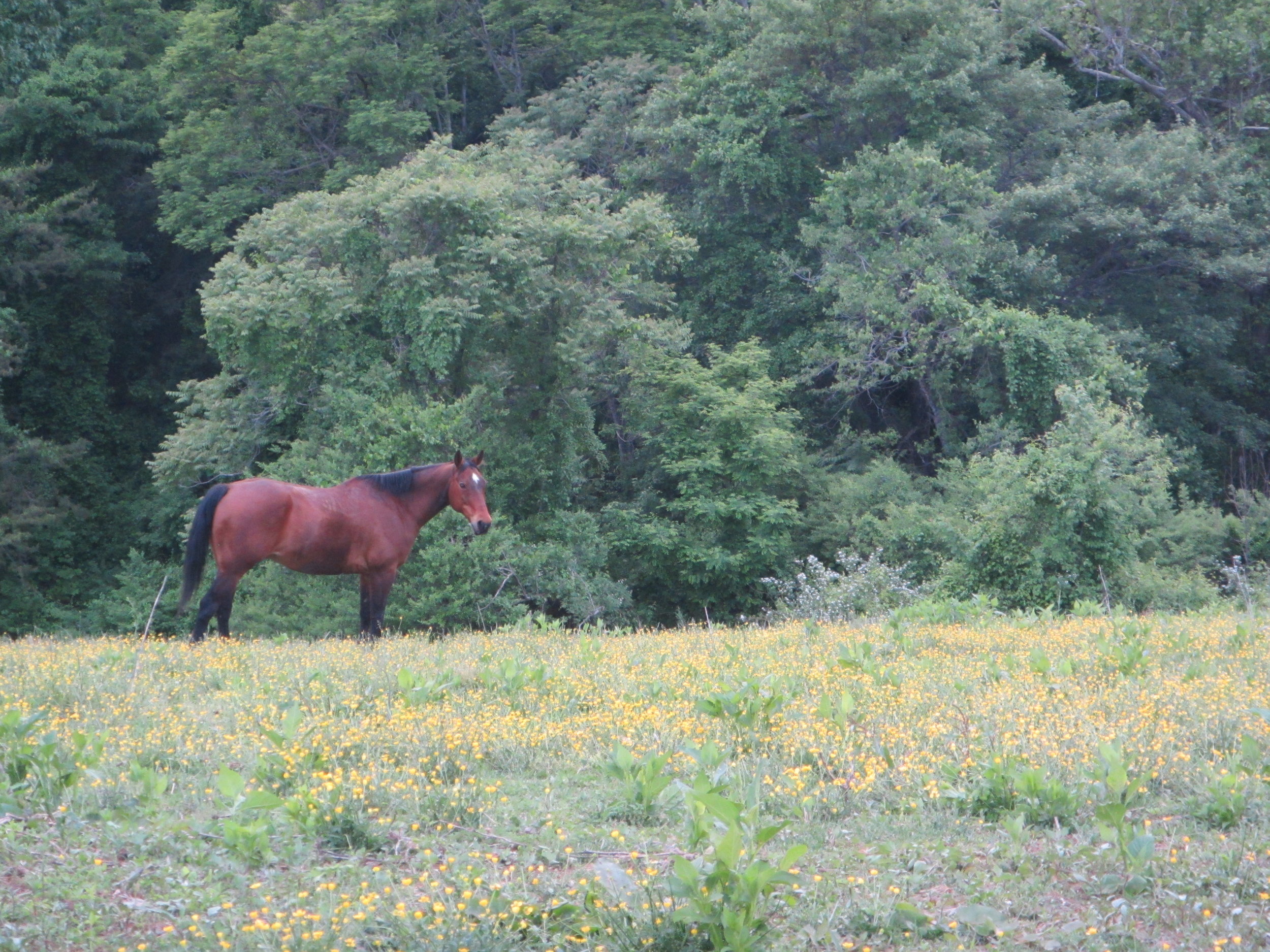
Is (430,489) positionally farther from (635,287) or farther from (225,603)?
(635,287)

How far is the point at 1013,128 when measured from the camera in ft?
97.9

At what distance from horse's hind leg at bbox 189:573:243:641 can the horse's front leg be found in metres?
1.41

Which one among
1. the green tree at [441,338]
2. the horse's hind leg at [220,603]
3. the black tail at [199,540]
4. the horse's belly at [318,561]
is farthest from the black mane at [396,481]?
the green tree at [441,338]

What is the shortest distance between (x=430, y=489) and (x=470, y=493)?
0.49 meters

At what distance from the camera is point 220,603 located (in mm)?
12664

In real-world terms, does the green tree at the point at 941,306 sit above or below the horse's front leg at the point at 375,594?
above

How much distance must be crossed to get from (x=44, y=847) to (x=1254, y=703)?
642 centimetres

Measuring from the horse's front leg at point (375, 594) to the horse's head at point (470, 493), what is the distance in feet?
3.31

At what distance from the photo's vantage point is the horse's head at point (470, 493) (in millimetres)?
13680

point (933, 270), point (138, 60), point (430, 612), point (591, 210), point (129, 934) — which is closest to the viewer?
point (129, 934)

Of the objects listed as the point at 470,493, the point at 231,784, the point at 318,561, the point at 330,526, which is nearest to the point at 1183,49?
the point at 470,493

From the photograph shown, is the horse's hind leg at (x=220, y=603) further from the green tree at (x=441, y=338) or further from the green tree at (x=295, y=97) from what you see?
the green tree at (x=295, y=97)

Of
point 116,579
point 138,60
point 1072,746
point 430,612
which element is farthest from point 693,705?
point 138,60

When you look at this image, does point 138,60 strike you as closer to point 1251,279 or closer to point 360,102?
point 360,102
